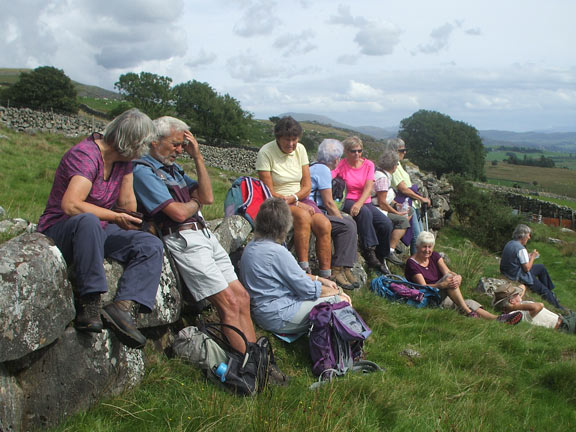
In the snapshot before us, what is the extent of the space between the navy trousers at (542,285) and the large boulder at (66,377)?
7.87 m

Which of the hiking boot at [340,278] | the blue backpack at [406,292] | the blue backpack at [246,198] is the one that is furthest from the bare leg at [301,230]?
the blue backpack at [406,292]

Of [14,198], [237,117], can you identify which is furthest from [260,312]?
[237,117]

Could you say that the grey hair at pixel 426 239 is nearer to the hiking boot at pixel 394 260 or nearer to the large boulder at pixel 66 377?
the hiking boot at pixel 394 260

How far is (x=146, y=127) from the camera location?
11.9 feet

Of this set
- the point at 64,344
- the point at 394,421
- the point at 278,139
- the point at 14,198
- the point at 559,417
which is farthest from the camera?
the point at 14,198

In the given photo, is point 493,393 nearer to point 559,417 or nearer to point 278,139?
point 559,417

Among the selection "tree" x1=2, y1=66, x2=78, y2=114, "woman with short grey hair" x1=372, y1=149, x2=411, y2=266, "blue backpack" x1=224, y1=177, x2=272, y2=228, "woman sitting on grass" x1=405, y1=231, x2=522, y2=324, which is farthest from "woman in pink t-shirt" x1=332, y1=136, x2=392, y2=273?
"tree" x1=2, y1=66, x2=78, y2=114

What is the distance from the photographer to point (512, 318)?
20.8 ft

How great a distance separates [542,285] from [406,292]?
4084mm

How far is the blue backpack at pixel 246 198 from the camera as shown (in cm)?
568

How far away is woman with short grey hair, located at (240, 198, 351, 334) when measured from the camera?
436 cm

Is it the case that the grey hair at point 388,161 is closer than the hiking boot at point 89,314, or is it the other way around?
the hiking boot at point 89,314

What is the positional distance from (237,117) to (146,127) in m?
47.0

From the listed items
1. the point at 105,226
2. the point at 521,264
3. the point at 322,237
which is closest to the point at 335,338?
the point at 322,237
